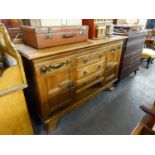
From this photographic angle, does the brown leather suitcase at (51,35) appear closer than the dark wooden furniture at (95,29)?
Yes

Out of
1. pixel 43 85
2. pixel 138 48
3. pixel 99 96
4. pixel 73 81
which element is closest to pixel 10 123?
pixel 43 85

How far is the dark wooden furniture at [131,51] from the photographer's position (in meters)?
1.96

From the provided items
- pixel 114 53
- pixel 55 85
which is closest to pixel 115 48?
pixel 114 53

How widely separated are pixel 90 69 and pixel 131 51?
41.2 inches

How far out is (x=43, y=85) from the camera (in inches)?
44.5

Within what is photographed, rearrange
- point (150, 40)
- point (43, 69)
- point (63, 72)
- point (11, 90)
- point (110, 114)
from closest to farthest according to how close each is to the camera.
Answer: point (11, 90)
point (43, 69)
point (63, 72)
point (110, 114)
point (150, 40)

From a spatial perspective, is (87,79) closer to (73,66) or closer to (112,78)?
(73,66)

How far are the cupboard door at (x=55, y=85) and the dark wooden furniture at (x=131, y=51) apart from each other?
113cm

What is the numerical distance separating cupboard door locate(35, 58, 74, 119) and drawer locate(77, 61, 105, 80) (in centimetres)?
13

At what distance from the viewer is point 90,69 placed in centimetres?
152

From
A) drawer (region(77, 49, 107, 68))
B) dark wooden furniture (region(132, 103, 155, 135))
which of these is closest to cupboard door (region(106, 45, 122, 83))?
drawer (region(77, 49, 107, 68))

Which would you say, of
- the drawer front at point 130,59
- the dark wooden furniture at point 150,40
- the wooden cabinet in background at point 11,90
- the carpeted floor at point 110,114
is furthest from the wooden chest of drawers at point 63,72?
the dark wooden furniture at point 150,40

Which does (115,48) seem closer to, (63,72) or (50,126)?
(63,72)

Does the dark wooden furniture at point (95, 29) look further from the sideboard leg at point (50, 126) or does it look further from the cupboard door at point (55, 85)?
the sideboard leg at point (50, 126)
